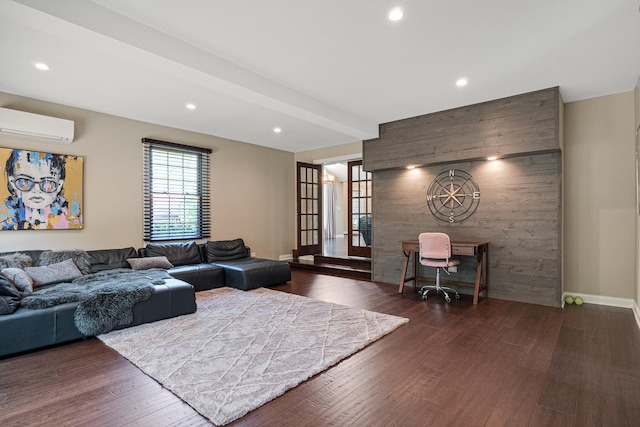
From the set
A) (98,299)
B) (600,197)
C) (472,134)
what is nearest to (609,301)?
(600,197)

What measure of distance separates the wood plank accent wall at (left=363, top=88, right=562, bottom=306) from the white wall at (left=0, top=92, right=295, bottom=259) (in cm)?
284

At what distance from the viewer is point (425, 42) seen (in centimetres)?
291

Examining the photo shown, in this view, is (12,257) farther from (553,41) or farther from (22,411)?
(553,41)

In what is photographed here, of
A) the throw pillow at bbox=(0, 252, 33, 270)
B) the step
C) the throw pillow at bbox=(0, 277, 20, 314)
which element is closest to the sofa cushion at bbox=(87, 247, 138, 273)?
the throw pillow at bbox=(0, 252, 33, 270)

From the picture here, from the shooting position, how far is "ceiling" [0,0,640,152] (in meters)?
2.43

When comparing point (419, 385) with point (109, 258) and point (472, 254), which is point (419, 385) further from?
point (109, 258)

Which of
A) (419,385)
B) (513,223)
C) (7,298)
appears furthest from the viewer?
(513,223)

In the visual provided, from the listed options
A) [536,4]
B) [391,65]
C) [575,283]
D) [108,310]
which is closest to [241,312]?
[108,310]

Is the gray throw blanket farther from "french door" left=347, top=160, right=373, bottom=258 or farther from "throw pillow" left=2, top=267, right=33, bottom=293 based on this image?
"french door" left=347, top=160, right=373, bottom=258

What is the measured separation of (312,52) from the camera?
311 cm

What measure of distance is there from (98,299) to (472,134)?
4904 mm

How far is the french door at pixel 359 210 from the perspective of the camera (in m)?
6.79

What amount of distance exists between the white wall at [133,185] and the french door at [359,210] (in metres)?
1.58

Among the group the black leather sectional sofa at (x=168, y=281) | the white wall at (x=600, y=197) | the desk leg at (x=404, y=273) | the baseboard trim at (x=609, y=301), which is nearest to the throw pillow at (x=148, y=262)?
the black leather sectional sofa at (x=168, y=281)
